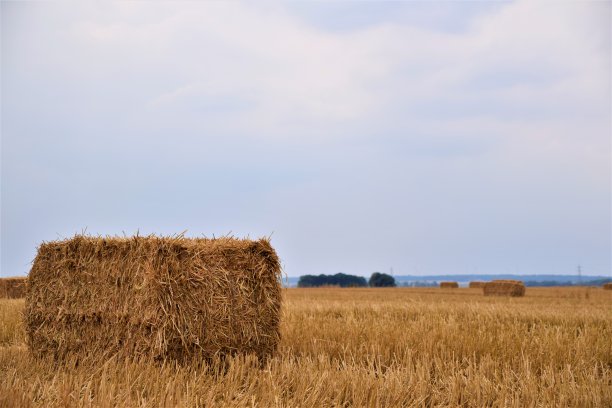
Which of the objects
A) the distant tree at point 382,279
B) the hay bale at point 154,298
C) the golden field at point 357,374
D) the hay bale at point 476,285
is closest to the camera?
the golden field at point 357,374

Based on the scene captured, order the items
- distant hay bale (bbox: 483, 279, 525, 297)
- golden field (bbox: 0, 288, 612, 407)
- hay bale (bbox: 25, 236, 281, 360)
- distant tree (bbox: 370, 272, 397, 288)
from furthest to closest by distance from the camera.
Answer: distant tree (bbox: 370, 272, 397, 288) < distant hay bale (bbox: 483, 279, 525, 297) < hay bale (bbox: 25, 236, 281, 360) < golden field (bbox: 0, 288, 612, 407)

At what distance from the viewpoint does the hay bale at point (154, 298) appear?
6.62m

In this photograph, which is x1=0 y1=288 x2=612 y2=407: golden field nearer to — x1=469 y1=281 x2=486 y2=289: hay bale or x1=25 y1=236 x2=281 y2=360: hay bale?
x1=25 y1=236 x2=281 y2=360: hay bale

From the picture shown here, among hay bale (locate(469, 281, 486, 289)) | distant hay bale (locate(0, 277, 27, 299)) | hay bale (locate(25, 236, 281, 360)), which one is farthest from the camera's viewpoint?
hay bale (locate(469, 281, 486, 289))

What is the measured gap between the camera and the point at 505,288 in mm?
28297

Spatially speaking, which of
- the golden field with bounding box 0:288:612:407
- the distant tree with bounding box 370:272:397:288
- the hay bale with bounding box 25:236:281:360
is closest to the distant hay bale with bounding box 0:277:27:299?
the golden field with bounding box 0:288:612:407

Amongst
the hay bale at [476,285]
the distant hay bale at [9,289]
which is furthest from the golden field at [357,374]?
the hay bale at [476,285]

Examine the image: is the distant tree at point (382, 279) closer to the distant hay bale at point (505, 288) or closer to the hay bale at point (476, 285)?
the hay bale at point (476, 285)

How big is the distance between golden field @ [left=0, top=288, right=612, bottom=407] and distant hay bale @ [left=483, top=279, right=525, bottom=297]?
728 inches

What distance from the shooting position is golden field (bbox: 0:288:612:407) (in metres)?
4.98

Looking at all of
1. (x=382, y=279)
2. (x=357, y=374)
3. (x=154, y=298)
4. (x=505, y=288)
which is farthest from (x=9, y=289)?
(x=382, y=279)

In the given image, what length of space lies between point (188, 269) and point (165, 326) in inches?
27.1

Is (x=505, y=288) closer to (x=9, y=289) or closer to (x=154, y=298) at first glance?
(x=9, y=289)

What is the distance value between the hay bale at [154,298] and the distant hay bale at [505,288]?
22.9 meters
